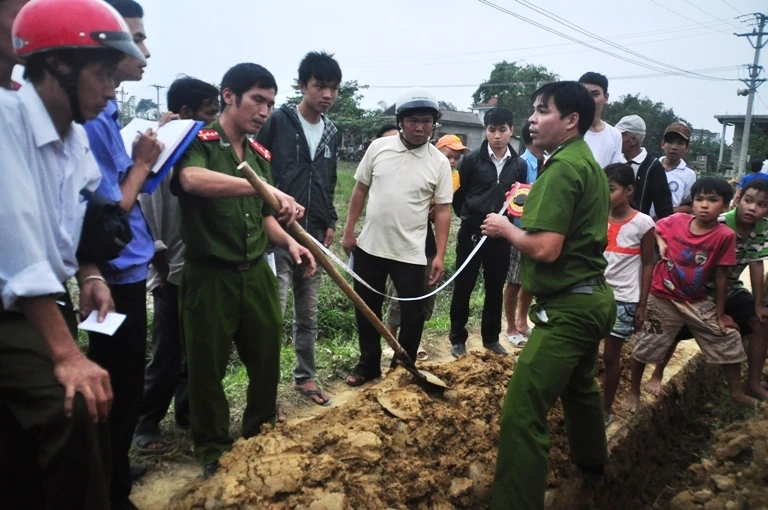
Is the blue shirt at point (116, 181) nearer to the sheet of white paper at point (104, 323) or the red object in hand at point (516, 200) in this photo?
the sheet of white paper at point (104, 323)

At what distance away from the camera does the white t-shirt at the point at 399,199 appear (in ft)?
13.8

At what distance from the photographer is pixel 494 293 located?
5.28 metres

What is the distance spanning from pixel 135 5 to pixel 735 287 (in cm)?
468

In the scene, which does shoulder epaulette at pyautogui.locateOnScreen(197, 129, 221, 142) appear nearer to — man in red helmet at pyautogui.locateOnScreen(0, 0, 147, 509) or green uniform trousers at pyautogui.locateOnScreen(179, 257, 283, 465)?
green uniform trousers at pyautogui.locateOnScreen(179, 257, 283, 465)

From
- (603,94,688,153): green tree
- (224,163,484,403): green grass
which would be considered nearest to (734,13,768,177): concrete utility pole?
(603,94,688,153): green tree

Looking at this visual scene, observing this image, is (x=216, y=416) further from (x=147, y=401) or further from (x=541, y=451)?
(x=541, y=451)

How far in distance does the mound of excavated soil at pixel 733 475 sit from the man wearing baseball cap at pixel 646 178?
1.92 meters

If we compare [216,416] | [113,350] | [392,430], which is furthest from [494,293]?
[113,350]

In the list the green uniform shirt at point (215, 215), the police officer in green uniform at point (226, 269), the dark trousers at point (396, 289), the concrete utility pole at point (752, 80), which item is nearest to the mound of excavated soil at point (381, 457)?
the police officer in green uniform at point (226, 269)

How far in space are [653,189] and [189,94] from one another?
3949 mm

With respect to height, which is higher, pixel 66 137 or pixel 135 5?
pixel 135 5

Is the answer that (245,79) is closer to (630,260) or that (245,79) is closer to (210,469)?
(210,469)

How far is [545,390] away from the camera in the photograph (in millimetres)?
2803

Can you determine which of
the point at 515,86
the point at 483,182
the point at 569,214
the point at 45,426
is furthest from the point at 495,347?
the point at 515,86
